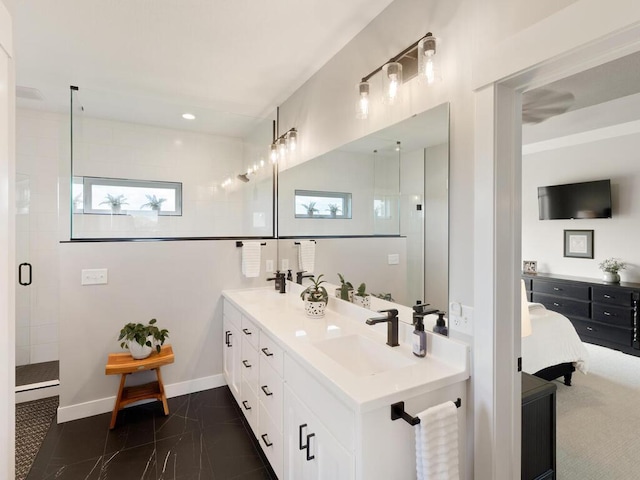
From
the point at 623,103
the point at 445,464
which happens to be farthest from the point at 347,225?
the point at 623,103

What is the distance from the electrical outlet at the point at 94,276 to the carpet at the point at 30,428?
1093 mm

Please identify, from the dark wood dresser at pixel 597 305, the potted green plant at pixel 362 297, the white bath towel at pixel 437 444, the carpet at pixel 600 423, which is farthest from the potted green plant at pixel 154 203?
the dark wood dresser at pixel 597 305

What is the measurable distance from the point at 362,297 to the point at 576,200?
13.4 feet

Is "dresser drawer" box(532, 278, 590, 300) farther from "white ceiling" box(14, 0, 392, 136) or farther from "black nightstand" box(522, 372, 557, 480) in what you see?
"white ceiling" box(14, 0, 392, 136)

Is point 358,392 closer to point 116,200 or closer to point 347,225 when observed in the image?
point 347,225

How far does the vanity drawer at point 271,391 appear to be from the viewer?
1.71 metres

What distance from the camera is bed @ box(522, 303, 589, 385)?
2.78 m

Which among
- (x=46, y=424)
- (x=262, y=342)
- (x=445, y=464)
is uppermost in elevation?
(x=262, y=342)

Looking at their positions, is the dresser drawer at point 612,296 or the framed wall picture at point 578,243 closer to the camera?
the dresser drawer at point 612,296

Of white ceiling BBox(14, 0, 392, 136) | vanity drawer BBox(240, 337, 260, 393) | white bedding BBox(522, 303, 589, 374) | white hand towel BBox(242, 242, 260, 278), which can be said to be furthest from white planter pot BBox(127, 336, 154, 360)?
white bedding BBox(522, 303, 589, 374)

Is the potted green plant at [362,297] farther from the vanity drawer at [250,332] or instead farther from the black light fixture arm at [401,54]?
the black light fixture arm at [401,54]

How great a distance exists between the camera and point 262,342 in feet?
6.54

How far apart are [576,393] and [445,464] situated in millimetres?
2633

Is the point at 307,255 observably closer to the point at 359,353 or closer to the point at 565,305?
the point at 359,353
